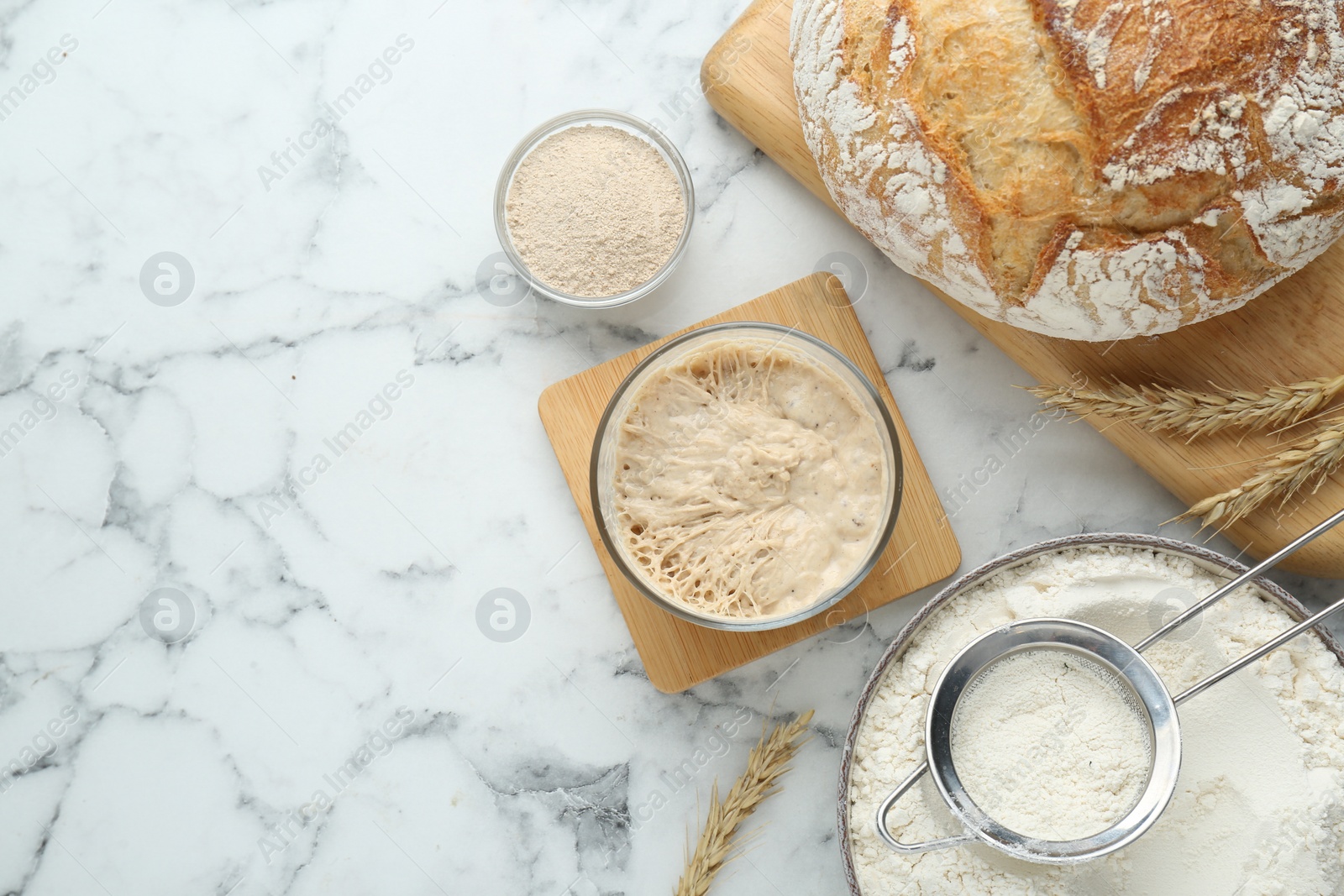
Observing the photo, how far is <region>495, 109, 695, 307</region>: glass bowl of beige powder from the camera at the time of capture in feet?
5.69

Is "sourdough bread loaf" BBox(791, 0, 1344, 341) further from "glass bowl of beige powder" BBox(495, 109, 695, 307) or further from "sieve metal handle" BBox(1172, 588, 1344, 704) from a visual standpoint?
"sieve metal handle" BBox(1172, 588, 1344, 704)

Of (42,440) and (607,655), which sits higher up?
(42,440)

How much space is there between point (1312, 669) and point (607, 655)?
52.2 inches

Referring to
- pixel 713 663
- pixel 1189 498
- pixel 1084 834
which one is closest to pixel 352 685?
pixel 713 663

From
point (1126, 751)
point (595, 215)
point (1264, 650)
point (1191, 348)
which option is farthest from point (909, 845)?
point (595, 215)

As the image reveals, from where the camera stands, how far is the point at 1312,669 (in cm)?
156

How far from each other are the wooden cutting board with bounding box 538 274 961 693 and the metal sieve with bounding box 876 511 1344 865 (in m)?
0.23

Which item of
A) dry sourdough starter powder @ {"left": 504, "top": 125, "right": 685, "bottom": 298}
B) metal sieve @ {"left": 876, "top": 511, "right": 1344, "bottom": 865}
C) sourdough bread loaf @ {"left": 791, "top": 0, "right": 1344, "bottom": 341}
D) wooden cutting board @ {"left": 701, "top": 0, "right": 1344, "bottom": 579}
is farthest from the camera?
dry sourdough starter powder @ {"left": 504, "top": 125, "right": 685, "bottom": 298}

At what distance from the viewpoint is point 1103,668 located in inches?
59.7

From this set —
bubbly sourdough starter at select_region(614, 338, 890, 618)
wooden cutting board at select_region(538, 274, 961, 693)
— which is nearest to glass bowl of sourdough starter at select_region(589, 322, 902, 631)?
bubbly sourdough starter at select_region(614, 338, 890, 618)

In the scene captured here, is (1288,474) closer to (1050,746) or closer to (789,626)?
(1050,746)

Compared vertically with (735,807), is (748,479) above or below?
above

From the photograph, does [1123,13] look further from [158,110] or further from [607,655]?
[158,110]

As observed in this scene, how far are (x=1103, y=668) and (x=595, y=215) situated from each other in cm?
126
